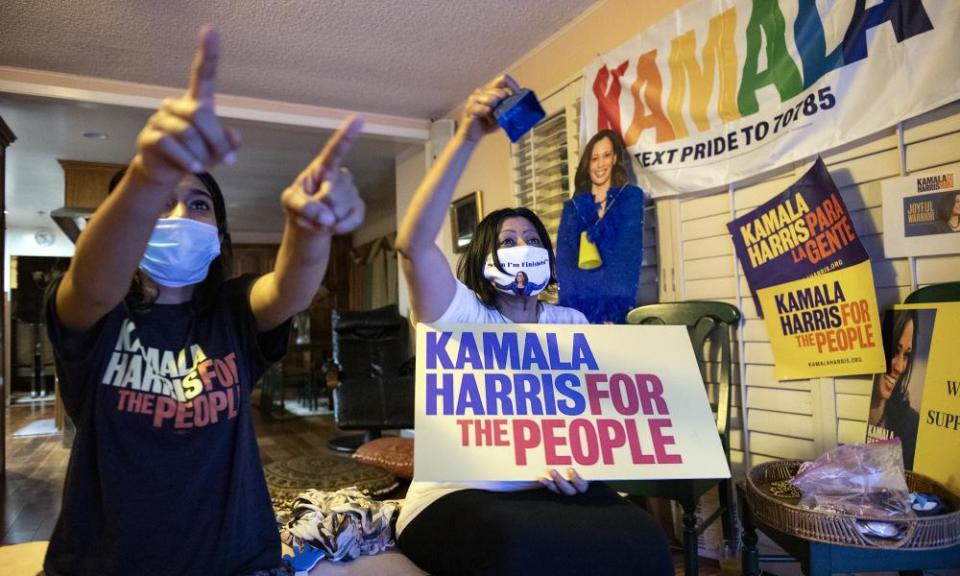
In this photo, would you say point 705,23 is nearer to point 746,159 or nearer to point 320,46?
point 746,159

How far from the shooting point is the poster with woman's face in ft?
5.20

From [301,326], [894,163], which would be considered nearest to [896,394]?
[894,163]

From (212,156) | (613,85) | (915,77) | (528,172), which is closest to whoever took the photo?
(212,156)

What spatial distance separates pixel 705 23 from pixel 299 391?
280 inches

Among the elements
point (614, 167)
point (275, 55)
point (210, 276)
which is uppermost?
point (275, 55)

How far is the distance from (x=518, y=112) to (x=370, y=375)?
313 cm

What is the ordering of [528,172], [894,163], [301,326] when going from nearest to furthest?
[894,163] → [528,172] → [301,326]

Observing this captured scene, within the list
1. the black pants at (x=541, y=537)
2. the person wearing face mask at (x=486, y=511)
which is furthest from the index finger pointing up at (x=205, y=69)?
the black pants at (x=541, y=537)

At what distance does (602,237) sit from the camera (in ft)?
8.50

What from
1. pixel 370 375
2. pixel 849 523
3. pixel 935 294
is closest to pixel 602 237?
pixel 935 294

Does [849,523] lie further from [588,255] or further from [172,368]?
[588,255]

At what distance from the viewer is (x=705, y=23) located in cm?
223

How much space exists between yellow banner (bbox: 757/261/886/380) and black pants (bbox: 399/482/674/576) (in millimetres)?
1009

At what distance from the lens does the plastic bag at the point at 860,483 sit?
133 cm
